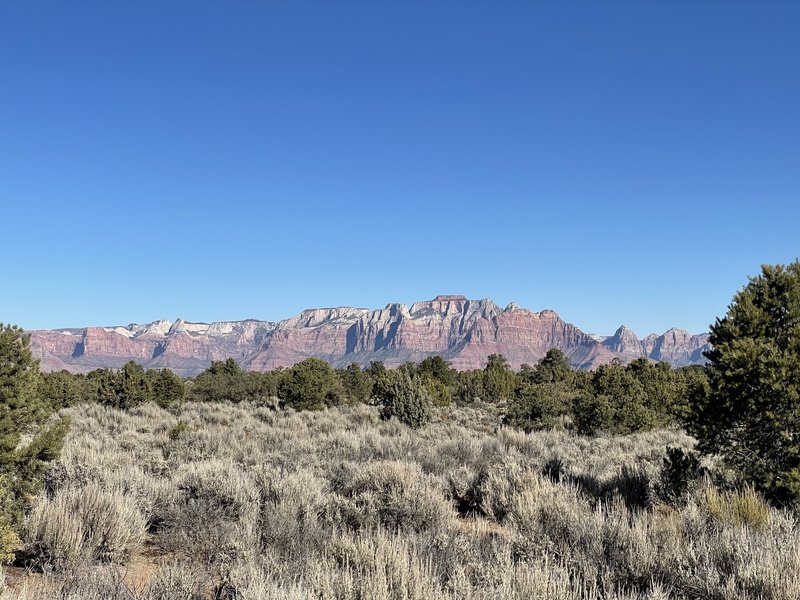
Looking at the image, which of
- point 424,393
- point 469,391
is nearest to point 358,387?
point 469,391

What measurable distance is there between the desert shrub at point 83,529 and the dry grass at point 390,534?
0.06ft

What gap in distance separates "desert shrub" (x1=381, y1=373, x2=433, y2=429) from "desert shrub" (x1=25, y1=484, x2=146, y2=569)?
14663mm

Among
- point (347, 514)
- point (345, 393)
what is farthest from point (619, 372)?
point (347, 514)

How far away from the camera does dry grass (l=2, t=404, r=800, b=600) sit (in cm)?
402

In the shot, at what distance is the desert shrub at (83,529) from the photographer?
5.40m

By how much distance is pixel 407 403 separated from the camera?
829 inches

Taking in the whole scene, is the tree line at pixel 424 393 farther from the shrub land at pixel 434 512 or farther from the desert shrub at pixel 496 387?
A: the shrub land at pixel 434 512

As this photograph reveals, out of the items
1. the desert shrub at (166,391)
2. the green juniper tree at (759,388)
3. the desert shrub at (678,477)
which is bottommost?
the desert shrub at (166,391)

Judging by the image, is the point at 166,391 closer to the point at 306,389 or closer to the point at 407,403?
the point at 306,389

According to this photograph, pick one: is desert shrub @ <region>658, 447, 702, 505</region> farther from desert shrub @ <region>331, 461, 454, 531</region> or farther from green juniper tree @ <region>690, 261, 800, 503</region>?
desert shrub @ <region>331, 461, 454, 531</region>

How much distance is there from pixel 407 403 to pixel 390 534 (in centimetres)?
1508

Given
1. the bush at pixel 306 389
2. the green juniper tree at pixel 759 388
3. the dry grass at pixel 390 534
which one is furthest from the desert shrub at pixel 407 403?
the green juniper tree at pixel 759 388

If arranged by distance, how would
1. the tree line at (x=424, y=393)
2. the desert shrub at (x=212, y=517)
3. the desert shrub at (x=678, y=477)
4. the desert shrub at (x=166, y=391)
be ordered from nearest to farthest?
1. the desert shrub at (x=212, y=517)
2. the desert shrub at (x=678, y=477)
3. the tree line at (x=424, y=393)
4. the desert shrub at (x=166, y=391)

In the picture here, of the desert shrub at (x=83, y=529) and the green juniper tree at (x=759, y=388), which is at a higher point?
the green juniper tree at (x=759, y=388)
